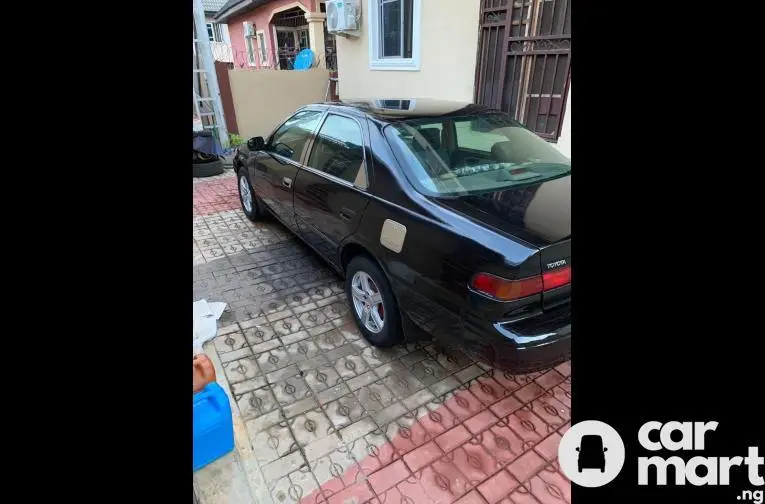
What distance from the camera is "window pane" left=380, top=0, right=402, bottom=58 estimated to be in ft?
23.0

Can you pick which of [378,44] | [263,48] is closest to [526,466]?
[378,44]

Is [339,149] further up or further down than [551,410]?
further up

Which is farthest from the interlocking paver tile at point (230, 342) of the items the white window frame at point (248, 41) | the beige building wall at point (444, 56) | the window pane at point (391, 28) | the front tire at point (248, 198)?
the white window frame at point (248, 41)

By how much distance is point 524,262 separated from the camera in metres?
1.91

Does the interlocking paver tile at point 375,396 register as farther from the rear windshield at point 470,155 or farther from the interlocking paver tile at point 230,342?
the rear windshield at point 470,155

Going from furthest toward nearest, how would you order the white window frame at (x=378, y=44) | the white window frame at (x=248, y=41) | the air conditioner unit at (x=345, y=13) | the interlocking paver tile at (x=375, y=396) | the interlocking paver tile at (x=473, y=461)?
the white window frame at (x=248, y=41)
the air conditioner unit at (x=345, y=13)
the white window frame at (x=378, y=44)
the interlocking paver tile at (x=375, y=396)
the interlocking paver tile at (x=473, y=461)

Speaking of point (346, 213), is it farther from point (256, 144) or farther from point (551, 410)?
point (256, 144)

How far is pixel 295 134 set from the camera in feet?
12.5

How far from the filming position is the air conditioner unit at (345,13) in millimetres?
Result: 7406

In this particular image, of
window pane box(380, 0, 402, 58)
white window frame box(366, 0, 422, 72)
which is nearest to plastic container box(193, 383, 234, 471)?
white window frame box(366, 0, 422, 72)

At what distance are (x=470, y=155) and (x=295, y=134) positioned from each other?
1736mm

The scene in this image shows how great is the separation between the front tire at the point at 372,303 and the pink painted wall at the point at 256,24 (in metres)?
10.5

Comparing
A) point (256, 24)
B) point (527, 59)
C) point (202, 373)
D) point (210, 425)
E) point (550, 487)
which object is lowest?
point (550, 487)
